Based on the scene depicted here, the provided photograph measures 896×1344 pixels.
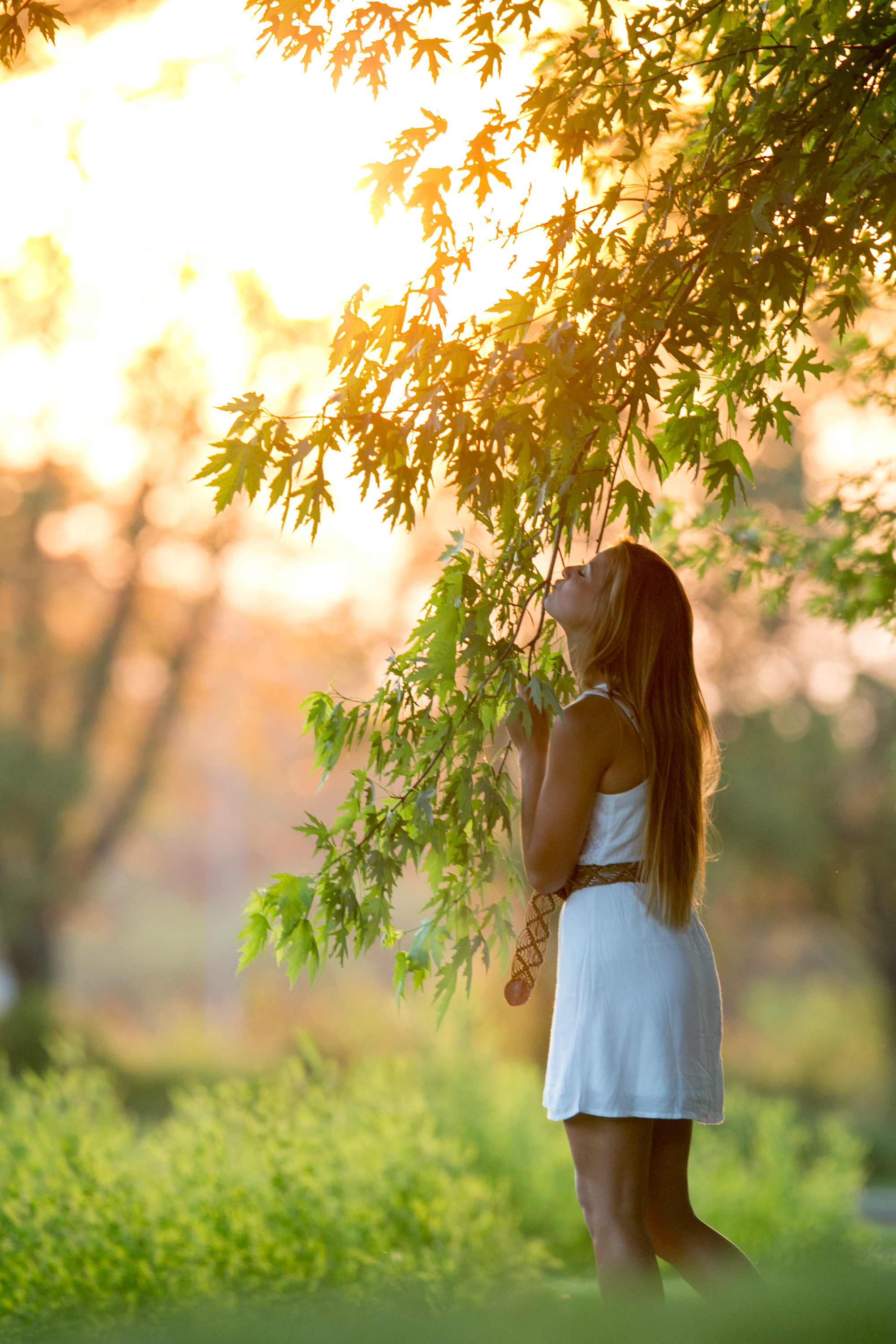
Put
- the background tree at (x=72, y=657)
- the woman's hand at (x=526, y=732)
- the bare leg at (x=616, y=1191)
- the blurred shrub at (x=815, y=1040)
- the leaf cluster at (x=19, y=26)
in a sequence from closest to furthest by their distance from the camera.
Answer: the bare leg at (x=616, y=1191)
the woman's hand at (x=526, y=732)
the leaf cluster at (x=19, y=26)
the background tree at (x=72, y=657)
the blurred shrub at (x=815, y=1040)

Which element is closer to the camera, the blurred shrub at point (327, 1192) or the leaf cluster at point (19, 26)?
the leaf cluster at point (19, 26)

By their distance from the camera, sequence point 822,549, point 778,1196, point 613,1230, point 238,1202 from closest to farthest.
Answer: point 613,1230 → point 822,549 → point 238,1202 → point 778,1196

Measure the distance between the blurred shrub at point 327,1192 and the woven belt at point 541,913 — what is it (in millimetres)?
2319

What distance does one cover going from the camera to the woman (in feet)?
9.24

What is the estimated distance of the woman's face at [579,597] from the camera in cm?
309

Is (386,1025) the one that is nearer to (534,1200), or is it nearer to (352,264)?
(534,1200)

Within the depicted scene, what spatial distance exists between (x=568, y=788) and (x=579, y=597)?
0.50 m

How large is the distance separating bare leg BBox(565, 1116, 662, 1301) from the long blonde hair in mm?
479

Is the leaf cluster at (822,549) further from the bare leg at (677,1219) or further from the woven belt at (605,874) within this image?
the bare leg at (677,1219)

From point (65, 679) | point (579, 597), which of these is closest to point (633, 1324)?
point (579, 597)

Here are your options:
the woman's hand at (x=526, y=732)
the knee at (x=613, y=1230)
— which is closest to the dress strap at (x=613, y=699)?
the woman's hand at (x=526, y=732)

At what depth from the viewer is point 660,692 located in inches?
119

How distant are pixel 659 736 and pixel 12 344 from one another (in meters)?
13.5

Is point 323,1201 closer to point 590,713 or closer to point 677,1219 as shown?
point 677,1219
